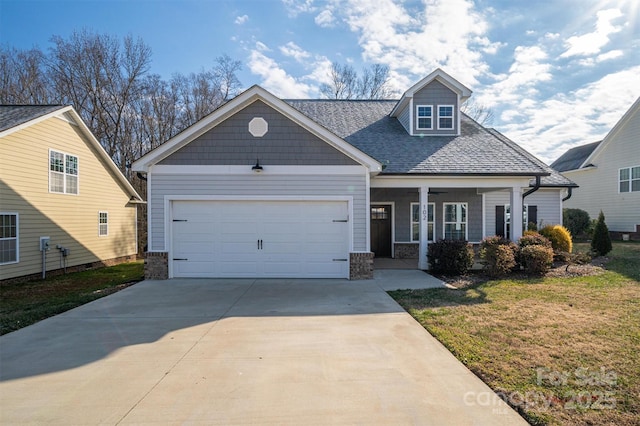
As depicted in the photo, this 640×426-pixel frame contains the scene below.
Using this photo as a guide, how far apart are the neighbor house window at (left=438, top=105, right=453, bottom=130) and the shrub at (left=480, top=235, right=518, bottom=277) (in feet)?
17.7

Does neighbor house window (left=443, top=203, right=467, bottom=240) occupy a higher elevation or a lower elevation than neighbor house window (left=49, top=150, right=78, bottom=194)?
lower

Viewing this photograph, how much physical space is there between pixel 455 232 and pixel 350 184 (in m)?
6.73

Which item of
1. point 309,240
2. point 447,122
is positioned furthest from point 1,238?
point 447,122

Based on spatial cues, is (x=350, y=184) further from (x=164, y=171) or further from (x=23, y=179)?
(x=23, y=179)

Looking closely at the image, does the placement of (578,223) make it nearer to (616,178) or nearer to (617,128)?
(616,178)

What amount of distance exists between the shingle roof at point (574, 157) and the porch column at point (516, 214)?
16.1 metres

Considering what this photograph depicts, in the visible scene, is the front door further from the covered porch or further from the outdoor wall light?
the outdoor wall light

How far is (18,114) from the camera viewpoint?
34.8 feet

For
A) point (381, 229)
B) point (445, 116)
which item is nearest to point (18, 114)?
point (381, 229)

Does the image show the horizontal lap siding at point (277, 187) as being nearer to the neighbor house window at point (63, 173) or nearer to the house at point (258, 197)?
the house at point (258, 197)

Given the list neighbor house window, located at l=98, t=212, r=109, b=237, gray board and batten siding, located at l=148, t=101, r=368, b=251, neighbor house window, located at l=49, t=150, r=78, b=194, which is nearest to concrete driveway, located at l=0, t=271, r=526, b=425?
gray board and batten siding, located at l=148, t=101, r=368, b=251

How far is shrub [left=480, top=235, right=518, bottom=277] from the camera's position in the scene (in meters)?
9.07

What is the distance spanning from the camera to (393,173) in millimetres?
10039

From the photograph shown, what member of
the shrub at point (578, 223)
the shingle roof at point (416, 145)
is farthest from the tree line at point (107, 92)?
the shrub at point (578, 223)
